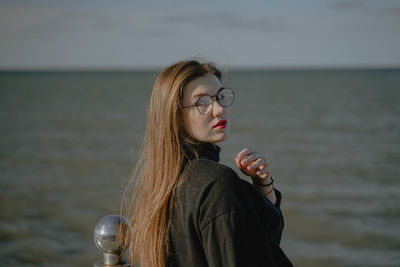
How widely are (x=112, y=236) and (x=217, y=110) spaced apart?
0.80m

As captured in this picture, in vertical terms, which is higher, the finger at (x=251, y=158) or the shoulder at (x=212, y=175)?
the finger at (x=251, y=158)

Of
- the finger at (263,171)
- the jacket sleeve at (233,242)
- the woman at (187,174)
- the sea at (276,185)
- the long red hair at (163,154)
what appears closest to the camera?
the jacket sleeve at (233,242)

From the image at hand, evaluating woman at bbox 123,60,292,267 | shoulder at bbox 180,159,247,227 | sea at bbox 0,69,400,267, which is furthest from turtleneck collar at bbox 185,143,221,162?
sea at bbox 0,69,400,267

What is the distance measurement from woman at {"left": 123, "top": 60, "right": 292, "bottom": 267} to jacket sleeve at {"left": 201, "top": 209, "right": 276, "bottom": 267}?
19mm

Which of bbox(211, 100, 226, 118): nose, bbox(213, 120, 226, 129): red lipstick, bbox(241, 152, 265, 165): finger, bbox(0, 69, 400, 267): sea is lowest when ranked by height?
bbox(241, 152, 265, 165): finger

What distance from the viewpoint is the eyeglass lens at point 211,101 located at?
2141mm

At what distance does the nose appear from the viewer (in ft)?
6.97

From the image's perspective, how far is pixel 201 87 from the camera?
7.05ft

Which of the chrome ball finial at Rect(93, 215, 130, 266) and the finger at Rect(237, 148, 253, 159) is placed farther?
the chrome ball finial at Rect(93, 215, 130, 266)

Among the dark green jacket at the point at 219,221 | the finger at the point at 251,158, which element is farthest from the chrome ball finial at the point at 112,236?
the finger at the point at 251,158

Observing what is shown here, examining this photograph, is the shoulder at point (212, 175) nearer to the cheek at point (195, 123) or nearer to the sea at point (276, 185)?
the cheek at point (195, 123)

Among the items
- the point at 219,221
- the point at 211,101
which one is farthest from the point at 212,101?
the point at 219,221

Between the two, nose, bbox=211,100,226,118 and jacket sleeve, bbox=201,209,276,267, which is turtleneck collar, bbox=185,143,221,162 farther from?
jacket sleeve, bbox=201,209,276,267

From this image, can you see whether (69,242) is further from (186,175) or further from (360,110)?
(360,110)
